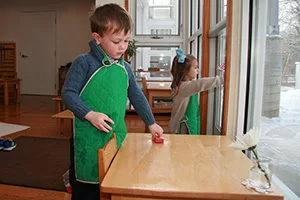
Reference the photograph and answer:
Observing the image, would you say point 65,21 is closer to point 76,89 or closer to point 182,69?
point 182,69

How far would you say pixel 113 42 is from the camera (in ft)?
3.68

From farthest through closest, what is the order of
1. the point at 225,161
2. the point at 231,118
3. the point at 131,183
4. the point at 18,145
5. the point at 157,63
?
1. the point at 157,63
2. the point at 18,145
3. the point at 231,118
4. the point at 225,161
5. the point at 131,183

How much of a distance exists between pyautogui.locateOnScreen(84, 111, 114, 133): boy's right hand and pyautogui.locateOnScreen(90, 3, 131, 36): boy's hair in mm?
313

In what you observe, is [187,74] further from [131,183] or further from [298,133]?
[131,183]

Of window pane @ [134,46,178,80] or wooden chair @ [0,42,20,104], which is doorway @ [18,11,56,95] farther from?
window pane @ [134,46,178,80]

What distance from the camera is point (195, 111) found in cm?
212

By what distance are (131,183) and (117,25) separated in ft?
1.96

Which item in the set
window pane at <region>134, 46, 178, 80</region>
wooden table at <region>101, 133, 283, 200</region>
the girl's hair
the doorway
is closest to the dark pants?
wooden table at <region>101, 133, 283, 200</region>

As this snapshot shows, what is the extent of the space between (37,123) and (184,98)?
3197mm

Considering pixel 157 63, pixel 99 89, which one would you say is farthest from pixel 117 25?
pixel 157 63

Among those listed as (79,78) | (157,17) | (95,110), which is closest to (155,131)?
(95,110)

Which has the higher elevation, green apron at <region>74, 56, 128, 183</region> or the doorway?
the doorway

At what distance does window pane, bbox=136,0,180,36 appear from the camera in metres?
4.88

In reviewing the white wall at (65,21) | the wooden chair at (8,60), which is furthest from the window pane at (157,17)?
the wooden chair at (8,60)
